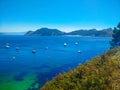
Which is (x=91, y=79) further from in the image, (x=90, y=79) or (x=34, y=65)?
(x=34, y=65)

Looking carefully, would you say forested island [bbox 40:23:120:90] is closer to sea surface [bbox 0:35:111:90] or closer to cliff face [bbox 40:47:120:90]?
cliff face [bbox 40:47:120:90]

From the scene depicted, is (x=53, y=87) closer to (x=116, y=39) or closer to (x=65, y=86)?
(x=65, y=86)

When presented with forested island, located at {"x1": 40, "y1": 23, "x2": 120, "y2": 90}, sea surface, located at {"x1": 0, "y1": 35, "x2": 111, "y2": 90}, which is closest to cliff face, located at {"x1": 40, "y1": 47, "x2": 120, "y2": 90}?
forested island, located at {"x1": 40, "y1": 23, "x2": 120, "y2": 90}

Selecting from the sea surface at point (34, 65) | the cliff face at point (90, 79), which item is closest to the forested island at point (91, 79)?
the cliff face at point (90, 79)

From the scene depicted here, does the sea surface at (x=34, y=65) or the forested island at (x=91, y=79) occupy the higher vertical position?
the forested island at (x=91, y=79)

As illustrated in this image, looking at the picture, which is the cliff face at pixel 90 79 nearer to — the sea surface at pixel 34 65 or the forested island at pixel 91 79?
the forested island at pixel 91 79

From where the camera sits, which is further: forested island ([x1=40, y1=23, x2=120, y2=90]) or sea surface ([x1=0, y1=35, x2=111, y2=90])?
sea surface ([x1=0, y1=35, x2=111, y2=90])

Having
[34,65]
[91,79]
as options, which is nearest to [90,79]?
[91,79]

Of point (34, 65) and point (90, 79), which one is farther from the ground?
point (90, 79)

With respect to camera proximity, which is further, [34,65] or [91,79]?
[34,65]

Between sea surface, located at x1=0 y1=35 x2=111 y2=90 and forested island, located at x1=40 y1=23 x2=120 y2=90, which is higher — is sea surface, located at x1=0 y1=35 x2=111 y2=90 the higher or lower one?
the lower one

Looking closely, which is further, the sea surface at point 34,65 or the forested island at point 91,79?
the sea surface at point 34,65

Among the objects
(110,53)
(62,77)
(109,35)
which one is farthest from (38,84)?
(109,35)
